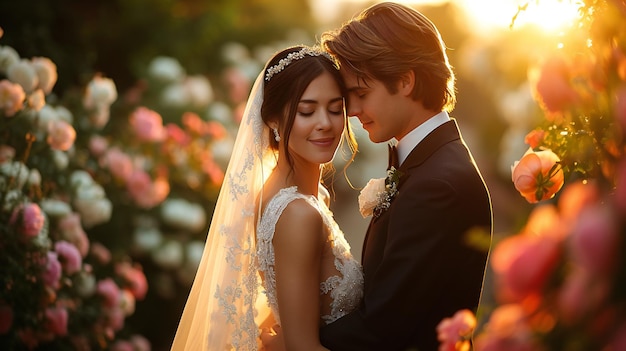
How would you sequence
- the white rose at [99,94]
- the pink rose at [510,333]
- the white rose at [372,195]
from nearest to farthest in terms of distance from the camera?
1. the pink rose at [510,333]
2. the white rose at [372,195]
3. the white rose at [99,94]

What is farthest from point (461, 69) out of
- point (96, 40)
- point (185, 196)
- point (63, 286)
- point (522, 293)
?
point (522, 293)

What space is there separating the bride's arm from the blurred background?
102 cm

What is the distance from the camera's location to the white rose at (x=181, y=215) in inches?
275

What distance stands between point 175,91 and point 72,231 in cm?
403

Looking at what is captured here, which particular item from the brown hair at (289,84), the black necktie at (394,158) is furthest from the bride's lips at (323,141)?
the black necktie at (394,158)

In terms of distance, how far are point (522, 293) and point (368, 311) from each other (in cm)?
182

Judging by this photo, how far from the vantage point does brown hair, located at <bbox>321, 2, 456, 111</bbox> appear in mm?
3268

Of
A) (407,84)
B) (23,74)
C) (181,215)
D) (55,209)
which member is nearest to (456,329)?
(407,84)

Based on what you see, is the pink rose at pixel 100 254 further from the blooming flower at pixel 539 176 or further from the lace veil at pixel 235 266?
the blooming flower at pixel 539 176

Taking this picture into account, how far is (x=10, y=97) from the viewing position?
4434 millimetres

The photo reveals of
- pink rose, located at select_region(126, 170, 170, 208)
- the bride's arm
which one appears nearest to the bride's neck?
the bride's arm

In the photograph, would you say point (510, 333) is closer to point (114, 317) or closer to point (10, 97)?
point (10, 97)

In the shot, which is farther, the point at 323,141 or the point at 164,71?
the point at 164,71

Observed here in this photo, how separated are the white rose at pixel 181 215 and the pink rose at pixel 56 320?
2437mm
